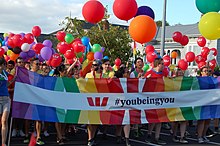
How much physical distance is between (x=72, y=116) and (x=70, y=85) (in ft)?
2.20

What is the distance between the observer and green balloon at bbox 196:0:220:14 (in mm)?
10391

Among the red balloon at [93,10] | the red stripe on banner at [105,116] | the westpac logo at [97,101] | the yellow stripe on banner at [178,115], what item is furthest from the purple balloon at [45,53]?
the yellow stripe on banner at [178,115]

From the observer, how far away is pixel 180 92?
28.3 ft

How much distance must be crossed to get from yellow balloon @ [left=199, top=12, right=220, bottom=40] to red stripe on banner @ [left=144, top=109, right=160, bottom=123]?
320cm

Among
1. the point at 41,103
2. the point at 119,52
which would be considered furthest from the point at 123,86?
the point at 119,52

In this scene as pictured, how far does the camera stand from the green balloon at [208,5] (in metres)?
10.4

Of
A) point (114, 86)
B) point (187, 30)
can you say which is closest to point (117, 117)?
point (114, 86)

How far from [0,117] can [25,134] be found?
5.35 ft

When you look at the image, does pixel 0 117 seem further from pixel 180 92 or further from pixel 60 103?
pixel 180 92

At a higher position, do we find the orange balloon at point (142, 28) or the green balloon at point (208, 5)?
the green balloon at point (208, 5)

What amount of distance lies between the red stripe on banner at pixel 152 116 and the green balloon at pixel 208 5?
3897 mm

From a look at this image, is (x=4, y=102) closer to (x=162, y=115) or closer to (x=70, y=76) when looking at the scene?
(x=70, y=76)

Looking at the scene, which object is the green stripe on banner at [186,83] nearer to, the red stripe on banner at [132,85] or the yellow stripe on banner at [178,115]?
the yellow stripe on banner at [178,115]

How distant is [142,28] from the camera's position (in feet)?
32.3
